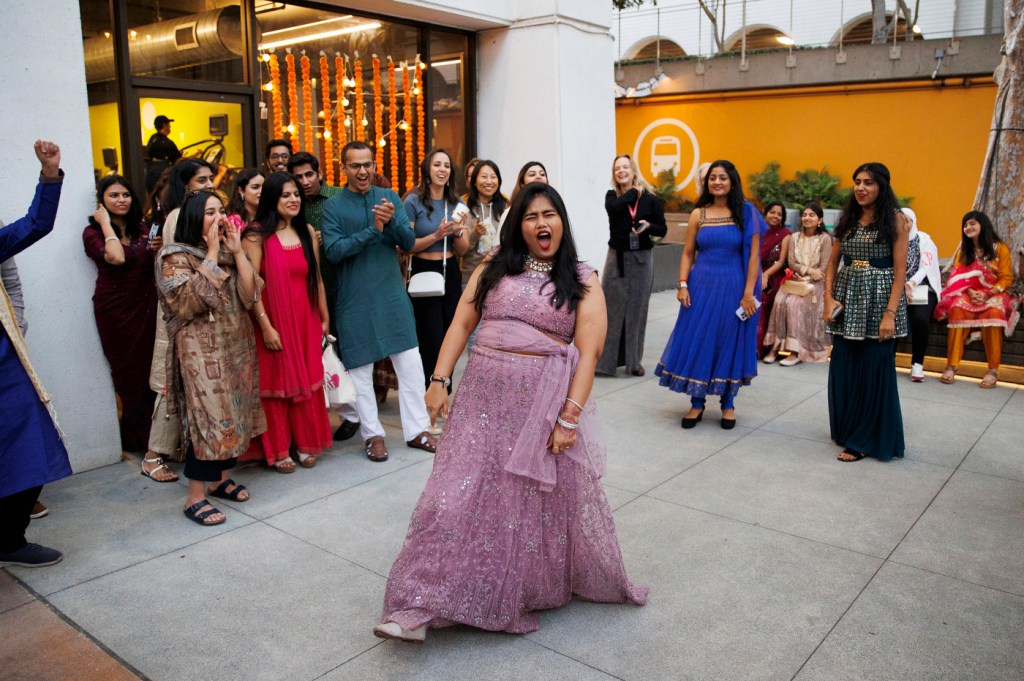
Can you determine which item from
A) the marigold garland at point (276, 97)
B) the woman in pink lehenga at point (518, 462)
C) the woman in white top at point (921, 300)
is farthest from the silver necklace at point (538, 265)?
the woman in white top at point (921, 300)

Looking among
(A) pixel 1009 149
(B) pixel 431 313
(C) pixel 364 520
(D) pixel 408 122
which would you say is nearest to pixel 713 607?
(C) pixel 364 520

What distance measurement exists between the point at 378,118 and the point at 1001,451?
5983mm

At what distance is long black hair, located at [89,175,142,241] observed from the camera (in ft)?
16.2

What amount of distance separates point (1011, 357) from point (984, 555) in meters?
4.11

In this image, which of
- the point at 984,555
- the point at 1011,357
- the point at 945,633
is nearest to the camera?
the point at 945,633

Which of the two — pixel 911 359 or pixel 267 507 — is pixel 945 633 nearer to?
pixel 267 507

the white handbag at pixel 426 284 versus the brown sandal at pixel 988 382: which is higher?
the white handbag at pixel 426 284

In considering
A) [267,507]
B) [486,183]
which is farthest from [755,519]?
[486,183]

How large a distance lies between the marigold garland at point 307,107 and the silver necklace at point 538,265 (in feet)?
15.5

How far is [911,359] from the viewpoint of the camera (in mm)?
7672

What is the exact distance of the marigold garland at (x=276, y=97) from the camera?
275 inches

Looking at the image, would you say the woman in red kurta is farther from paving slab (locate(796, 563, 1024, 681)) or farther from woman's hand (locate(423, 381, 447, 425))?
paving slab (locate(796, 563, 1024, 681))

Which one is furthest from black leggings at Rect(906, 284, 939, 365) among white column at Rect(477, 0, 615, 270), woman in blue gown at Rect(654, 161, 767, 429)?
white column at Rect(477, 0, 615, 270)

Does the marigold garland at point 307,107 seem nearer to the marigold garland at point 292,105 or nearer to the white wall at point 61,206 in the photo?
the marigold garland at point 292,105
